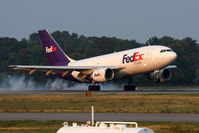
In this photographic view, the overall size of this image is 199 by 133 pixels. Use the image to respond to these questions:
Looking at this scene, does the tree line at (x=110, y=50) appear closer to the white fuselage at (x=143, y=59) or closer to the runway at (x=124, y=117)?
the white fuselage at (x=143, y=59)

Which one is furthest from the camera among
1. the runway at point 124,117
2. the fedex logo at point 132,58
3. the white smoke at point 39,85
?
the white smoke at point 39,85

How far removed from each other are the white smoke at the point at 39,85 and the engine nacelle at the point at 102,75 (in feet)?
44.6

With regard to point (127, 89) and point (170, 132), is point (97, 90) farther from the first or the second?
point (170, 132)

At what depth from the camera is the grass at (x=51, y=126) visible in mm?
21016

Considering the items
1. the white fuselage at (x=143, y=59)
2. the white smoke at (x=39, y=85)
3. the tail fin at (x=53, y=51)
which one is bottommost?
the white smoke at (x=39, y=85)

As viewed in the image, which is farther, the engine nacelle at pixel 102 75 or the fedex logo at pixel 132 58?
the engine nacelle at pixel 102 75

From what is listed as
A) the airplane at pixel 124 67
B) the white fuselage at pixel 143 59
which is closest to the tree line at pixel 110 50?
the airplane at pixel 124 67

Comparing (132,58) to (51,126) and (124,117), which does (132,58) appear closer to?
(124,117)

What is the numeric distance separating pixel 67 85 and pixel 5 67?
112 ft

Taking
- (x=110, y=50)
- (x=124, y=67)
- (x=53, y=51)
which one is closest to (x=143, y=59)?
(x=124, y=67)

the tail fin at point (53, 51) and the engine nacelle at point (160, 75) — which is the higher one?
the tail fin at point (53, 51)

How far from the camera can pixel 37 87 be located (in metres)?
81.8

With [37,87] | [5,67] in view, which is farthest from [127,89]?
[5,67]

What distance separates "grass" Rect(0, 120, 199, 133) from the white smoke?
46811 mm
